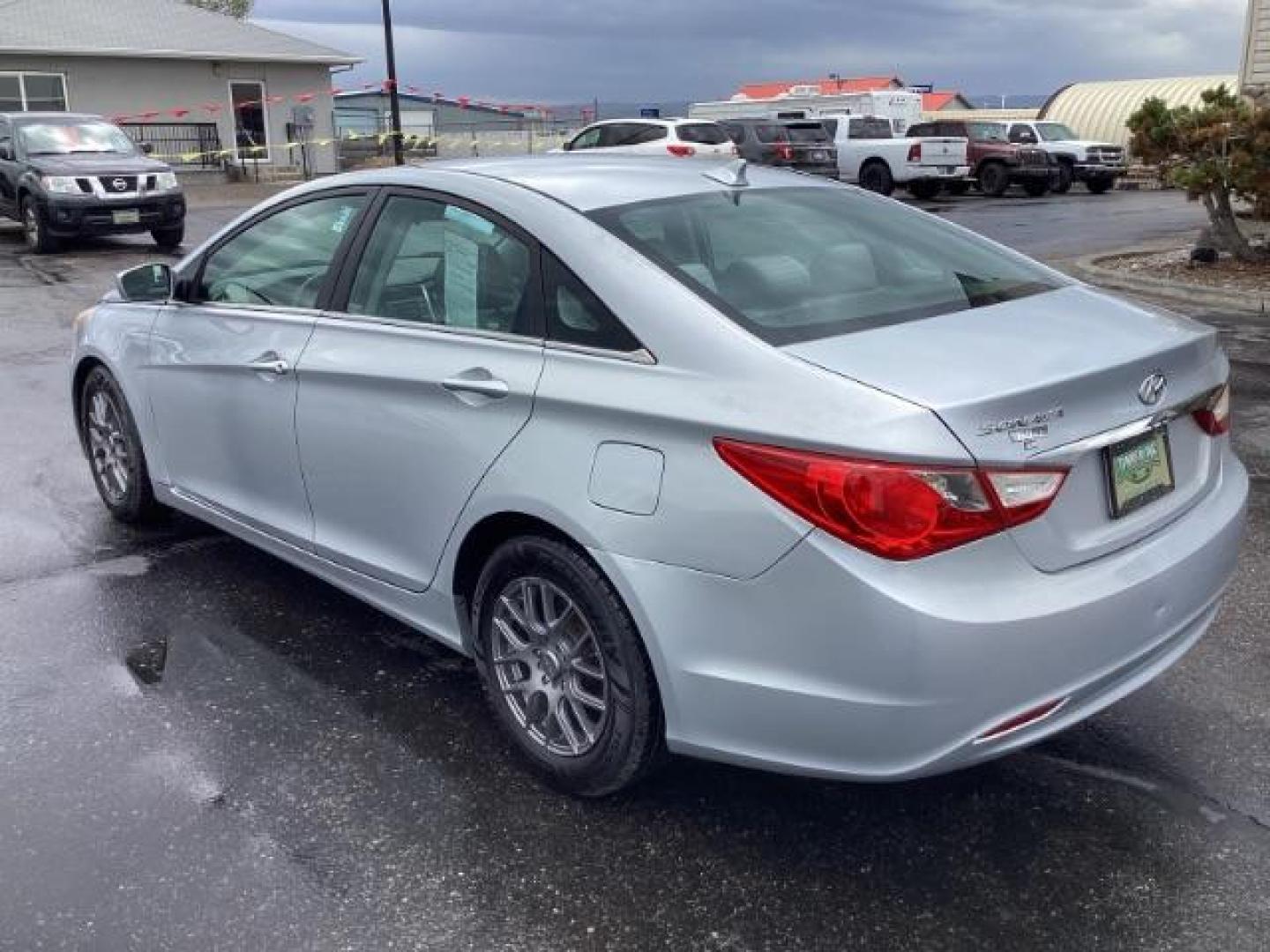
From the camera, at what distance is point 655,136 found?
73.6 ft

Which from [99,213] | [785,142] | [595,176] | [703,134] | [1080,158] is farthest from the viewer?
[1080,158]

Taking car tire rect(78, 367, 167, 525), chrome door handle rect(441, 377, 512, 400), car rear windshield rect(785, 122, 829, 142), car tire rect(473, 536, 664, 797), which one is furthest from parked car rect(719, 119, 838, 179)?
car tire rect(473, 536, 664, 797)

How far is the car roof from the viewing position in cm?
339

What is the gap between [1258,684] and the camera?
372 centimetres

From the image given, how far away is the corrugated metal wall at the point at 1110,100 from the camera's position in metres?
37.5

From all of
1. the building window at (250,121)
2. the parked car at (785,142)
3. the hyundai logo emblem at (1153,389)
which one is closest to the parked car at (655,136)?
the parked car at (785,142)

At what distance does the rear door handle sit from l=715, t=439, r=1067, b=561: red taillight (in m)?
1.95

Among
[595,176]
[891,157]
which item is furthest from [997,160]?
[595,176]

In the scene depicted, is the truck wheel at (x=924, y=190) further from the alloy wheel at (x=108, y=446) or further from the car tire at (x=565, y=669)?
the car tire at (x=565, y=669)

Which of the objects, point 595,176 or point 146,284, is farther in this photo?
point 146,284

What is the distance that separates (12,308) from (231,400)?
8854 mm

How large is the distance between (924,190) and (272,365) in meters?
25.7

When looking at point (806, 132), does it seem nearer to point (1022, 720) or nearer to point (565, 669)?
point (565, 669)

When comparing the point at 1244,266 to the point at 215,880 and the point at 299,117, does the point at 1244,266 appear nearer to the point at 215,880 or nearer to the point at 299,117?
the point at 215,880
